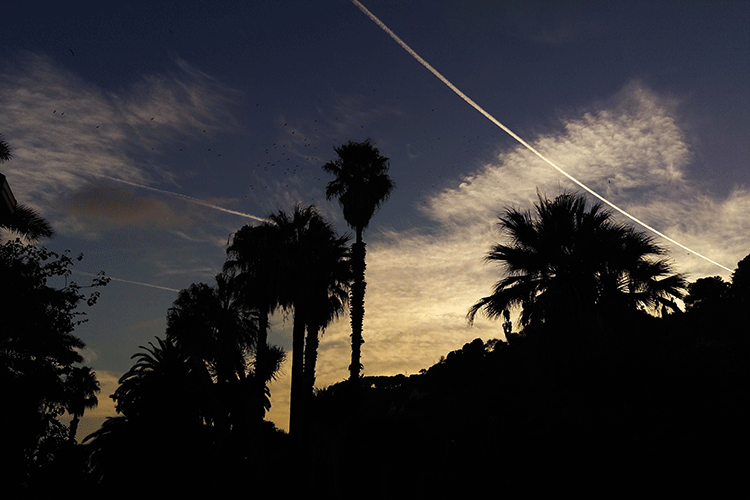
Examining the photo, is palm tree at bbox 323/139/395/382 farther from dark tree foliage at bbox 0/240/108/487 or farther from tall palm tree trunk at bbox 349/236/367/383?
dark tree foliage at bbox 0/240/108/487

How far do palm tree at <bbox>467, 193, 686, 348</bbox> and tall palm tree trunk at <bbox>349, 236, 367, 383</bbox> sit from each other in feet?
34.5

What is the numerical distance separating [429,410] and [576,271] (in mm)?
17888

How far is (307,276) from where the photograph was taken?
2764cm

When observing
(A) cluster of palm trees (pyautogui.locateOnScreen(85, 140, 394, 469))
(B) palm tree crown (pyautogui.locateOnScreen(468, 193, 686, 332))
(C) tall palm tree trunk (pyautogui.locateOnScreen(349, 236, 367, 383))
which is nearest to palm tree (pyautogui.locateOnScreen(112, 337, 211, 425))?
(A) cluster of palm trees (pyautogui.locateOnScreen(85, 140, 394, 469))

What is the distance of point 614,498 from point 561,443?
350 centimetres

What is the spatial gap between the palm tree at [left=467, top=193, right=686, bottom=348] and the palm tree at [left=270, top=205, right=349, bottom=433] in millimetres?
12388

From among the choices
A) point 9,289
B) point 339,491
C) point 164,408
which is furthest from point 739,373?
point 9,289

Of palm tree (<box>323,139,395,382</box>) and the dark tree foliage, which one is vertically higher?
palm tree (<box>323,139,395,382</box>)

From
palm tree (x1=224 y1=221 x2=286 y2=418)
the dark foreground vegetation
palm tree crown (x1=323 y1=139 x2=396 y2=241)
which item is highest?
palm tree crown (x1=323 y1=139 x2=396 y2=241)

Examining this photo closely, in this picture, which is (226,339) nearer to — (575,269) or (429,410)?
(429,410)

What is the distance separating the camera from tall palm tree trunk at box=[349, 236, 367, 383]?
85.0 feet

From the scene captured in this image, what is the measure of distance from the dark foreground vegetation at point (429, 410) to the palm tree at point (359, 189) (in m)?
0.11

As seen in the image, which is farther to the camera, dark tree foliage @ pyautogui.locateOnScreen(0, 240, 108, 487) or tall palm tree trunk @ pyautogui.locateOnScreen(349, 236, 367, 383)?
tall palm tree trunk @ pyautogui.locateOnScreen(349, 236, 367, 383)

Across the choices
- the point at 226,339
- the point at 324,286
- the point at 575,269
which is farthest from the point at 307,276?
the point at 575,269
